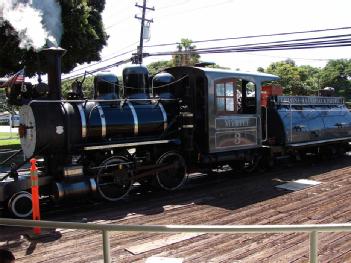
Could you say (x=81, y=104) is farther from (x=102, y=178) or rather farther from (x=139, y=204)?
(x=139, y=204)

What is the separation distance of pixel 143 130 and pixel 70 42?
10137 millimetres

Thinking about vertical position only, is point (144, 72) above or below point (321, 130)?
above

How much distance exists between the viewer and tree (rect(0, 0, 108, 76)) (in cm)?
1555

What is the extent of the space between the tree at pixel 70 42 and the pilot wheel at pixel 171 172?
8.23 metres

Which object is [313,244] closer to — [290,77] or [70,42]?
[70,42]

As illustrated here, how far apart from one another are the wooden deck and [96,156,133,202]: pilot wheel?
276 millimetres

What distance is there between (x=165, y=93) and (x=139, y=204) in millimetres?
2929

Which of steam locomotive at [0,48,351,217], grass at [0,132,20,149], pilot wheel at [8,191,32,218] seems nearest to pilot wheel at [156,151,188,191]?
steam locomotive at [0,48,351,217]

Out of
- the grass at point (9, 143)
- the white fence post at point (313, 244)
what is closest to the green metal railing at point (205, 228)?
the white fence post at point (313, 244)

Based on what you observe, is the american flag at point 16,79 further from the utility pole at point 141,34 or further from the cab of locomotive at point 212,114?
the utility pole at point 141,34

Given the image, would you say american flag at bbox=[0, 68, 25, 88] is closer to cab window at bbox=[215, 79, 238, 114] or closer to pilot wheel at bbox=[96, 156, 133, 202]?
pilot wheel at bbox=[96, 156, 133, 202]

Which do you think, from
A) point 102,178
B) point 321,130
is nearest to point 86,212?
point 102,178

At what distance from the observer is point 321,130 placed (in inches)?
527

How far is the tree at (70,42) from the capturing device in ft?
51.0
